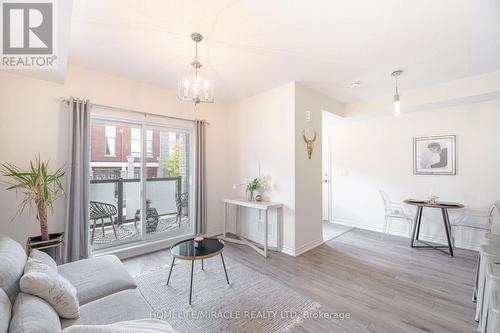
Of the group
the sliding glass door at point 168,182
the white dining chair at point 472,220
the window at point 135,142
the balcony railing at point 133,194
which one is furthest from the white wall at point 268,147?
the white dining chair at point 472,220

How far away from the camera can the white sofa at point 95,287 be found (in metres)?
1.27

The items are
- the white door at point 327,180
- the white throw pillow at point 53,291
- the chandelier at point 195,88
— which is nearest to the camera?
the white throw pillow at point 53,291

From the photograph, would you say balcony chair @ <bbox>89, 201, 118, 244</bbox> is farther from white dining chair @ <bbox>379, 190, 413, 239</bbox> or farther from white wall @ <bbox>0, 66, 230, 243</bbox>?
white dining chair @ <bbox>379, 190, 413, 239</bbox>

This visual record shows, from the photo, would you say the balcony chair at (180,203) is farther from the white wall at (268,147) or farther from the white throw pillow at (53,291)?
the white throw pillow at (53,291)

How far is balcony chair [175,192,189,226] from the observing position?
394 centimetres

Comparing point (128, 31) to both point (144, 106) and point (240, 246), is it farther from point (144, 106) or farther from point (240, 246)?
point (240, 246)

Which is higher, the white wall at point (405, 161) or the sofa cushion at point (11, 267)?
the white wall at point (405, 161)

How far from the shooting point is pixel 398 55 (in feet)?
8.39

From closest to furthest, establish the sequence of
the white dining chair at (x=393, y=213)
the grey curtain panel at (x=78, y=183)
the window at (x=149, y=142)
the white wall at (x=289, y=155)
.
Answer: the grey curtain panel at (x=78, y=183), the white wall at (x=289, y=155), the window at (x=149, y=142), the white dining chair at (x=393, y=213)

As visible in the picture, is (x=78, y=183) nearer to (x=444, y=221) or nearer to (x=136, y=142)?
(x=136, y=142)

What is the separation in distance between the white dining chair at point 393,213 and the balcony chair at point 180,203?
146 inches

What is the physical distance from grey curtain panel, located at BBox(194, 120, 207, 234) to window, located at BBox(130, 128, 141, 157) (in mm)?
921

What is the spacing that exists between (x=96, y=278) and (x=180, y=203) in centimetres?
226

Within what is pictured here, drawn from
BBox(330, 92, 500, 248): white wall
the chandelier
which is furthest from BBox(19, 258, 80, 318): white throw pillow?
BBox(330, 92, 500, 248): white wall
